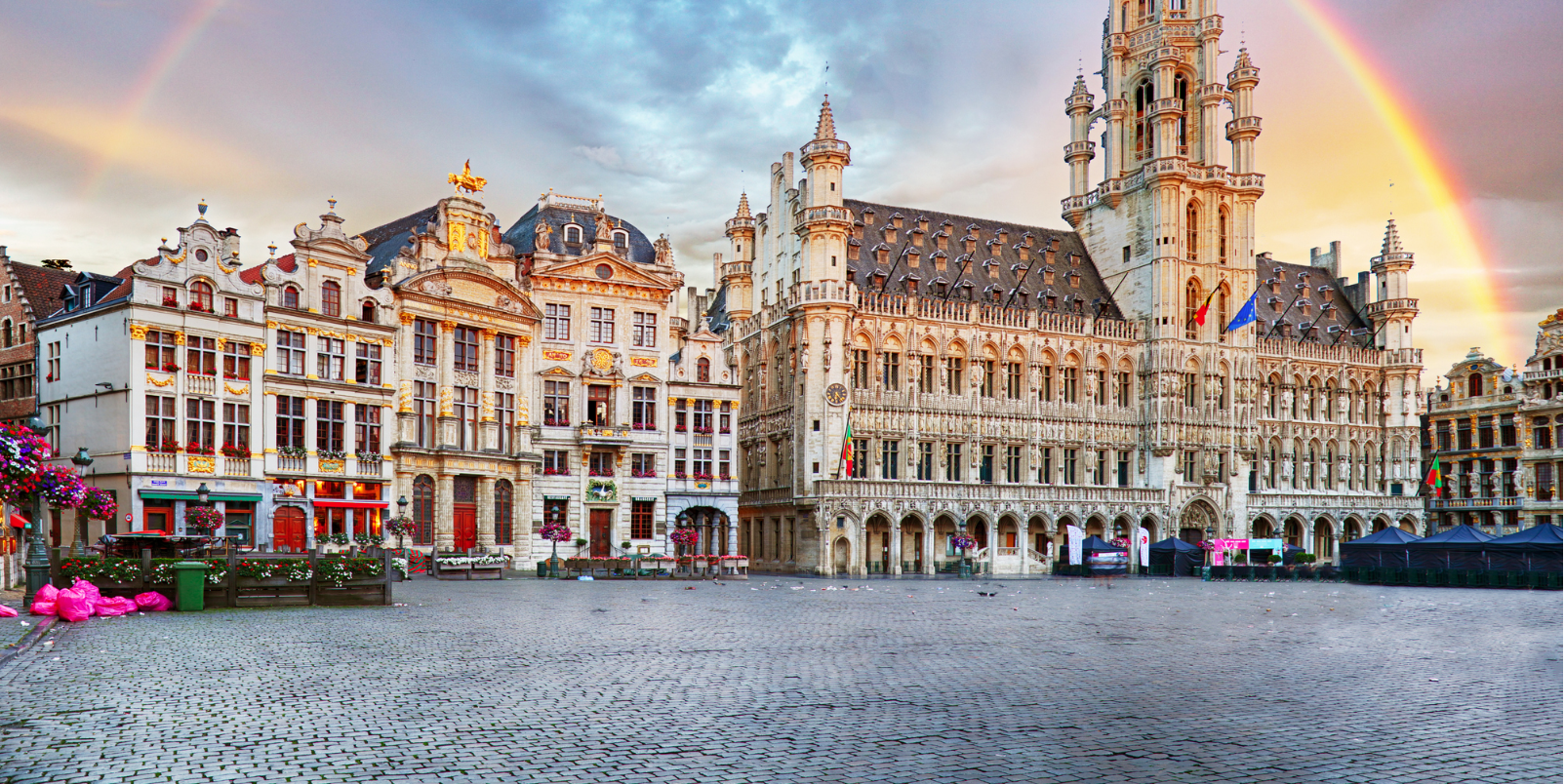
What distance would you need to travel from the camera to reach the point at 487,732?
13.0 m

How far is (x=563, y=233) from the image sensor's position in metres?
65.8

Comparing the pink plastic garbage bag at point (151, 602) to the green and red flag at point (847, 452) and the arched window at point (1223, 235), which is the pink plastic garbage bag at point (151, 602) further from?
the arched window at point (1223, 235)

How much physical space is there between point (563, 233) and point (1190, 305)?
39.9 metres

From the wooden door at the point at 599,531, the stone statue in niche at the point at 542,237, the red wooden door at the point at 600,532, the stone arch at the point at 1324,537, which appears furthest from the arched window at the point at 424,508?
the stone arch at the point at 1324,537

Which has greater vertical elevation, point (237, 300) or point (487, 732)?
point (237, 300)

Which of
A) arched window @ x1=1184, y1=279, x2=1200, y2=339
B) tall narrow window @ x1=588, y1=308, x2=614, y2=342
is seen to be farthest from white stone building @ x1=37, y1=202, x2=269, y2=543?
arched window @ x1=1184, y1=279, x2=1200, y2=339

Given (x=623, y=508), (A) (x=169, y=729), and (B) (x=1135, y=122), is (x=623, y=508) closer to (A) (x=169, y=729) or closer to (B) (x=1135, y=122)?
(B) (x=1135, y=122)

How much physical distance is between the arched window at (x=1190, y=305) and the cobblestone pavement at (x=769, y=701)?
2203 inches

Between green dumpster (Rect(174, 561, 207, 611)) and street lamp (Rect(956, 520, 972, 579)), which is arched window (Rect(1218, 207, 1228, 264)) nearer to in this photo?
street lamp (Rect(956, 520, 972, 579))

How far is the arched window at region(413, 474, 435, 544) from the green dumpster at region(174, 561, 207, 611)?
3070 centimetres

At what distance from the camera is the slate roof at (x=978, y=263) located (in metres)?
77.2

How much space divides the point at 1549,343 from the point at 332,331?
5385 centimetres

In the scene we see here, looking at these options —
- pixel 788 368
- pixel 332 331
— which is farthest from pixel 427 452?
pixel 788 368

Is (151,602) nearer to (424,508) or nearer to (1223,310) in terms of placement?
(424,508)
